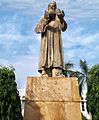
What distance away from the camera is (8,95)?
799 inches

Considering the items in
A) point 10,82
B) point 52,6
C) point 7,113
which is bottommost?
point 7,113

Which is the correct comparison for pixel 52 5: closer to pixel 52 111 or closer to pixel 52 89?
pixel 52 89

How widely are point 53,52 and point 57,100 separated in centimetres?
189

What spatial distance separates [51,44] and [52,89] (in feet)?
5.91

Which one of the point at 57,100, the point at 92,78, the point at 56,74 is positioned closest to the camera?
the point at 57,100

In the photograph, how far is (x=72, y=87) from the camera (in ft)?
36.4

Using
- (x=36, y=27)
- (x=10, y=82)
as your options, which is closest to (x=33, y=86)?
(x=36, y=27)

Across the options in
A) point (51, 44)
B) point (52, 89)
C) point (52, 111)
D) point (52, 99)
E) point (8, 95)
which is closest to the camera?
point (52, 111)

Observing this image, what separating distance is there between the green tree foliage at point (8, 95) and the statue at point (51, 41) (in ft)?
27.9

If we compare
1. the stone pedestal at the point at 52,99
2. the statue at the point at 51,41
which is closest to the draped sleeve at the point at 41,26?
the statue at the point at 51,41

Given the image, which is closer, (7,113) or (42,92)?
(42,92)

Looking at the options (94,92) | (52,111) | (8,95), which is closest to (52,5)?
(52,111)

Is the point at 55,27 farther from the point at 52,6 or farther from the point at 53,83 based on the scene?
the point at 53,83

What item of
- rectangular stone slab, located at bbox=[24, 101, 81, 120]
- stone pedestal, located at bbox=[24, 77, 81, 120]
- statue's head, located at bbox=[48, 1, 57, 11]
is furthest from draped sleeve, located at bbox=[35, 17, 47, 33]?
rectangular stone slab, located at bbox=[24, 101, 81, 120]
